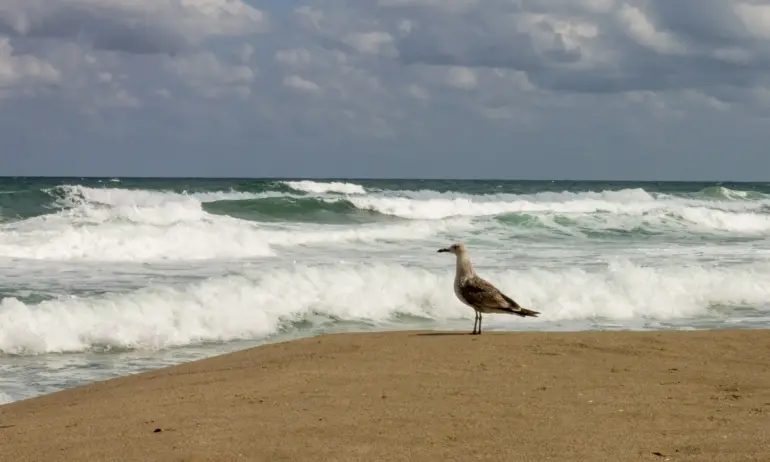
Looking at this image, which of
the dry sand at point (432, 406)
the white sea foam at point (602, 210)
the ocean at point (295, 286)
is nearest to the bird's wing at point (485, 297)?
the dry sand at point (432, 406)

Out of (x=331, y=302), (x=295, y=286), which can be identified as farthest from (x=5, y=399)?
(x=295, y=286)

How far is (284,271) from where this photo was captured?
566 inches

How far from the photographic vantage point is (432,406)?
5.75 m

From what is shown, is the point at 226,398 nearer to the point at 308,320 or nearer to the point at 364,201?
the point at 308,320

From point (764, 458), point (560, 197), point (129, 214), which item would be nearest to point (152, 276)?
point (764, 458)

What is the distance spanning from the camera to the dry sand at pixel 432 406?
4855 millimetres

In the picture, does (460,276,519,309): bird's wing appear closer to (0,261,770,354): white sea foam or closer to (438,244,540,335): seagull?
(438,244,540,335): seagull

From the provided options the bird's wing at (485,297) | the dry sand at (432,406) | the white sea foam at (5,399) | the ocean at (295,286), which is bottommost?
the white sea foam at (5,399)

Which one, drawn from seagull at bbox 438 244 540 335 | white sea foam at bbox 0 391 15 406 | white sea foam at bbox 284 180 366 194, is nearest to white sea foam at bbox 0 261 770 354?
white sea foam at bbox 0 391 15 406

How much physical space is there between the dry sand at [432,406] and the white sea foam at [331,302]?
304cm

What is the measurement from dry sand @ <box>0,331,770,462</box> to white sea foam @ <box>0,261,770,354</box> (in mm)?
3040

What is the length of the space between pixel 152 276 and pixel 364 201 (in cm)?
2484

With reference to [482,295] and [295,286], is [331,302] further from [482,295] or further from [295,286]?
[482,295]

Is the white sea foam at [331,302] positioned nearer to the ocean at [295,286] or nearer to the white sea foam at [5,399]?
the ocean at [295,286]
